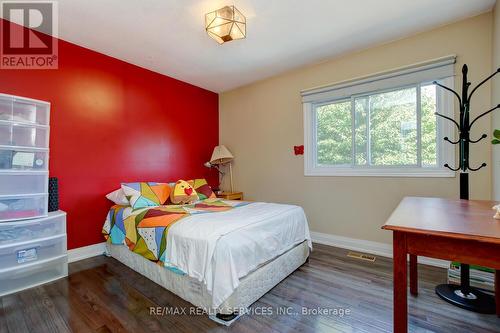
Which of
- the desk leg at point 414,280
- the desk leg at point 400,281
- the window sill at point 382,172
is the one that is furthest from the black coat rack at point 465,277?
the desk leg at point 400,281

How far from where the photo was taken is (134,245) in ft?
7.56

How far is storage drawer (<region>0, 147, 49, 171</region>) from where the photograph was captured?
2.05 metres

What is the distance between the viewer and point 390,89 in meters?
2.80

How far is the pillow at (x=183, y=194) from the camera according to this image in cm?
299

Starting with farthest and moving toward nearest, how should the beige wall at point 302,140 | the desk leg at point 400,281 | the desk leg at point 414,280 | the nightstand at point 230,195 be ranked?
the nightstand at point 230,195
the beige wall at point 302,140
the desk leg at point 414,280
the desk leg at point 400,281

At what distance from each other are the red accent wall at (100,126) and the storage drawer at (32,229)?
0.41m

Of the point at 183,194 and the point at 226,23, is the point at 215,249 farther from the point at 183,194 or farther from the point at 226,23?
the point at 226,23

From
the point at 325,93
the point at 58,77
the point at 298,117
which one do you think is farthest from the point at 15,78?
the point at 325,93

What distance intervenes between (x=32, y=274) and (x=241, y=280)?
2.04 m

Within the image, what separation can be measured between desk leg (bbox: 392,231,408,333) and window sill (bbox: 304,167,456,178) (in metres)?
1.87

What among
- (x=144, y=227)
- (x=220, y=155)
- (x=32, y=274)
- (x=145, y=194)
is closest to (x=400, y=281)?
(x=144, y=227)

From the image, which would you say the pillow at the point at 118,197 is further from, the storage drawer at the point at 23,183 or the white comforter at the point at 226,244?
the white comforter at the point at 226,244

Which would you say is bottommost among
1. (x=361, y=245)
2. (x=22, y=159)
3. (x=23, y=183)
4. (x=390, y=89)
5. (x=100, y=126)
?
(x=361, y=245)

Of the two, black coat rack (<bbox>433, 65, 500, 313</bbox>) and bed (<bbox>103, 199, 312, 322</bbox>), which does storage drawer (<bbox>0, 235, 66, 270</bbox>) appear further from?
black coat rack (<bbox>433, 65, 500, 313</bbox>)
